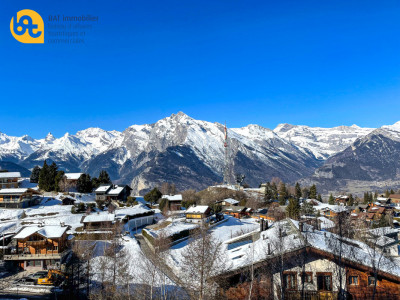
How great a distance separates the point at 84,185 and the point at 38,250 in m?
52.6

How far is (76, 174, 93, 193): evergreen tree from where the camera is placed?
10456 cm

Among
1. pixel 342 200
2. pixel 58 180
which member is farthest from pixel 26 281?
pixel 342 200

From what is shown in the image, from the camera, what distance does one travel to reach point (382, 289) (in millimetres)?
24547

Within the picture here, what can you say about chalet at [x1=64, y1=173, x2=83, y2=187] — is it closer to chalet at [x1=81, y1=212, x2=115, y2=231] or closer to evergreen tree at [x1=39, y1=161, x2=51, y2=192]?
evergreen tree at [x1=39, y1=161, x2=51, y2=192]

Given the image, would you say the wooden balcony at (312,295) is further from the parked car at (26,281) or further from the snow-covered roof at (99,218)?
the snow-covered roof at (99,218)

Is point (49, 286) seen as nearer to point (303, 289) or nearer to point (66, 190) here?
point (303, 289)

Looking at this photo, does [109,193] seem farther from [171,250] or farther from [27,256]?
[27,256]

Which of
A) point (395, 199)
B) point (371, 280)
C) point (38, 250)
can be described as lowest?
point (395, 199)

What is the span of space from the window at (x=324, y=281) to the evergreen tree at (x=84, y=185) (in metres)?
94.7

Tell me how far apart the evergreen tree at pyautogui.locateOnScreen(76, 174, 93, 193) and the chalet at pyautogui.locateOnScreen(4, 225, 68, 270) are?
1956 inches

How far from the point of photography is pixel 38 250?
54.1m

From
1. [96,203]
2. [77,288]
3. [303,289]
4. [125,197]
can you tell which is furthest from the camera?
[125,197]

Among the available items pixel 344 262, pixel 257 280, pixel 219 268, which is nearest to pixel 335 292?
pixel 344 262

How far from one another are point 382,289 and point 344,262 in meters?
3.69
